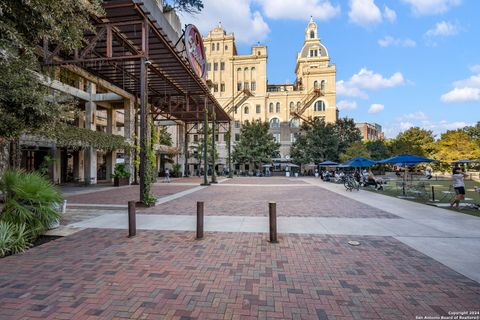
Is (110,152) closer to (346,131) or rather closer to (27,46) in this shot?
(27,46)

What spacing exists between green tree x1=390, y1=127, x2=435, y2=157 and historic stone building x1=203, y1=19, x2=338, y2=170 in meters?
13.4

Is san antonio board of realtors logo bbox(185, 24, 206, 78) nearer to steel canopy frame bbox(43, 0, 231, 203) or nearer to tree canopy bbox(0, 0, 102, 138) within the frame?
steel canopy frame bbox(43, 0, 231, 203)

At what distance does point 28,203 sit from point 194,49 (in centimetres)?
1279

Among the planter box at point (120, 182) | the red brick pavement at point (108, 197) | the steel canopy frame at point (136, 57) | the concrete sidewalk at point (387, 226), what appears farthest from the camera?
the planter box at point (120, 182)

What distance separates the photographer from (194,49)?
1555 centimetres

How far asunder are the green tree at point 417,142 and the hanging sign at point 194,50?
34966 millimetres

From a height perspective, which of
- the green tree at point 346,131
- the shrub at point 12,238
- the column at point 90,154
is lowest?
the shrub at point 12,238

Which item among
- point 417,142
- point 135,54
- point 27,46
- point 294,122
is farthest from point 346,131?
point 27,46

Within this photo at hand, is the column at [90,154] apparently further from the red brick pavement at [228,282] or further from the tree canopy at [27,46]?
the red brick pavement at [228,282]

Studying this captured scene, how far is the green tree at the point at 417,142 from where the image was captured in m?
39.0

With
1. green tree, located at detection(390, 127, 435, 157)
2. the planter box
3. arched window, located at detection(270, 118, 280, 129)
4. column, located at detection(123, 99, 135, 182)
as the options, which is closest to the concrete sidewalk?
the planter box

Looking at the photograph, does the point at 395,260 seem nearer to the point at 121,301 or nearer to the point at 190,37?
the point at 121,301

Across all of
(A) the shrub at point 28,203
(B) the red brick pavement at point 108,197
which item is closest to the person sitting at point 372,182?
(B) the red brick pavement at point 108,197

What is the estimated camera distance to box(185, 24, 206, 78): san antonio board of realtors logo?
1423cm
